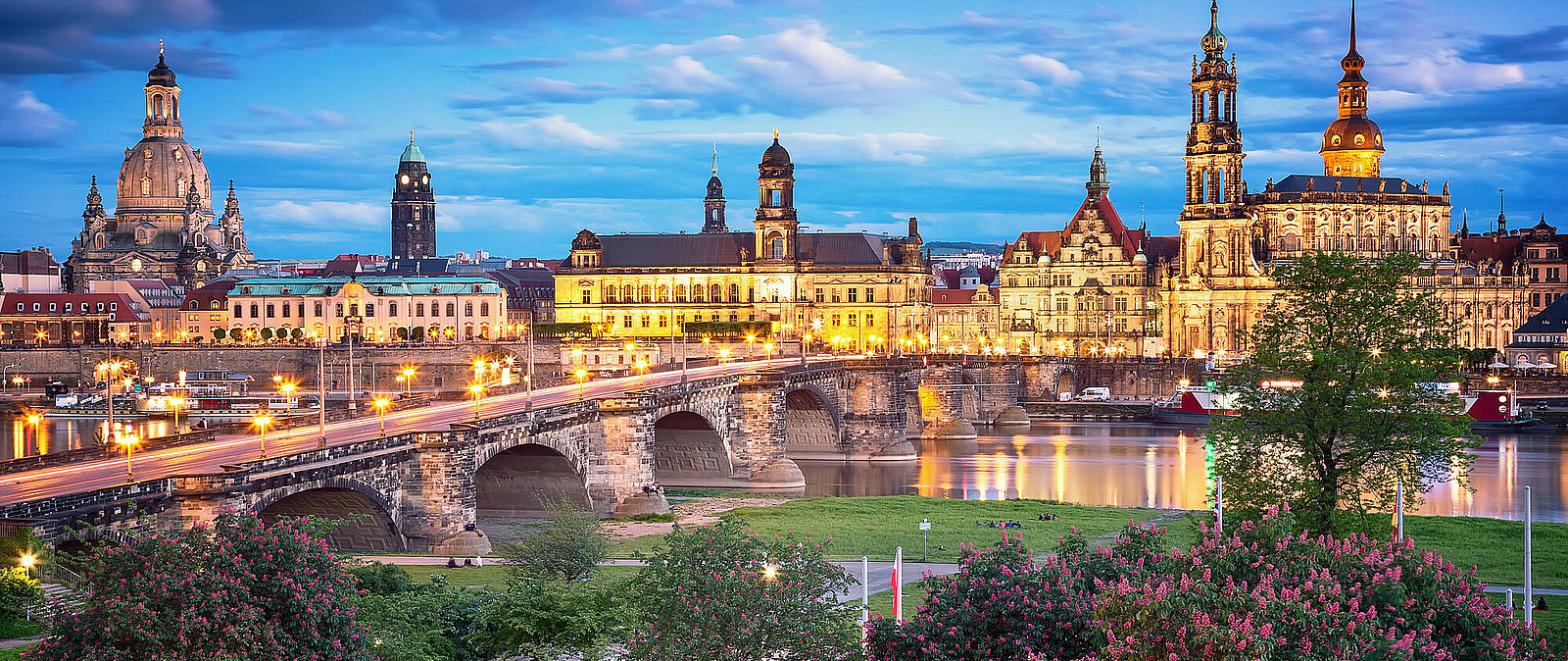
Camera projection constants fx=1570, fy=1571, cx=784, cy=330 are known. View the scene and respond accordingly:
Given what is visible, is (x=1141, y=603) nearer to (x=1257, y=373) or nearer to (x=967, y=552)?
(x=967, y=552)

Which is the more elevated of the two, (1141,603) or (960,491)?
(1141,603)

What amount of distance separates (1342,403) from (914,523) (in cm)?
2404

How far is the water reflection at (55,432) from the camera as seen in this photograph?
9894 centimetres

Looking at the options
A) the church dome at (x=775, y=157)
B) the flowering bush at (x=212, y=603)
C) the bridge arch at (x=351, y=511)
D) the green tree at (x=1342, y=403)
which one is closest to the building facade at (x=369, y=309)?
the church dome at (x=775, y=157)

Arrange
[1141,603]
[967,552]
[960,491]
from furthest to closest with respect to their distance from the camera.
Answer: [960,491]
[967,552]
[1141,603]

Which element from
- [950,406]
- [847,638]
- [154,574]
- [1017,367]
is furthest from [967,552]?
[1017,367]

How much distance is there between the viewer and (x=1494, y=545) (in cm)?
5691

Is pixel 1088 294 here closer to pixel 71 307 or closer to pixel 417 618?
pixel 71 307

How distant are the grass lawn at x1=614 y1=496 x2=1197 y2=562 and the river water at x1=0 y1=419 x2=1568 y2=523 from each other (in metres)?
5.77

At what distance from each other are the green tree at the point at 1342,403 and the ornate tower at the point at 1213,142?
116m

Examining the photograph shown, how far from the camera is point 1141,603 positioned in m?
20.4

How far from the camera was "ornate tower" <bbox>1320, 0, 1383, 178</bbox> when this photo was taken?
568 ft

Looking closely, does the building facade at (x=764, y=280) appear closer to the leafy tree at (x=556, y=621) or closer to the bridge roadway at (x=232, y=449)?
the bridge roadway at (x=232, y=449)

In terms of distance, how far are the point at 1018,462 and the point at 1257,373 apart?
5313cm
